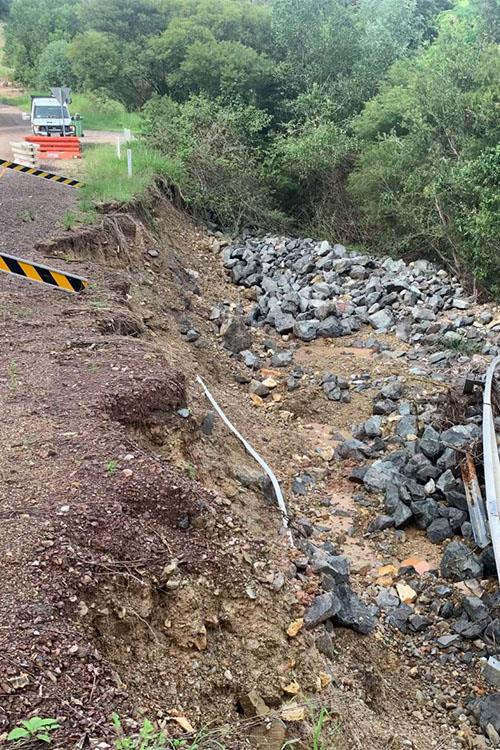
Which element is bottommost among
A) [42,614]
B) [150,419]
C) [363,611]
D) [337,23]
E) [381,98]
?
[363,611]

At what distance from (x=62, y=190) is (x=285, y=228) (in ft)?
25.7

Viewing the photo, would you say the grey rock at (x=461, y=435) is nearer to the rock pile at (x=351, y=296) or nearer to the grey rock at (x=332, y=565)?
the grey rock at (x=332, y=565)

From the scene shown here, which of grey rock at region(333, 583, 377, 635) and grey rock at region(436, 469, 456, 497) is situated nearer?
grey rock at region(333, 583, 377, 635)

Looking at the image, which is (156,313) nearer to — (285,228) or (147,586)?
(147,586)

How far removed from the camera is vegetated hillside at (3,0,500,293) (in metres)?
15.9

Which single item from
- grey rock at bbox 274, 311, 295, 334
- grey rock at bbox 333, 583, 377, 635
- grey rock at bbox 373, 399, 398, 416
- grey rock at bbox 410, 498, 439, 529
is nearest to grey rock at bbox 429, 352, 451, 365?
grey rock at bbox 373, 399, 398, 416

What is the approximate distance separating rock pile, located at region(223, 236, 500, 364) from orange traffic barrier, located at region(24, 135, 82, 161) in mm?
5393

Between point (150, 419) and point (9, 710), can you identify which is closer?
point (9, 710)

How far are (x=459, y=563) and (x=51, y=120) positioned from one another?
19.9 metres

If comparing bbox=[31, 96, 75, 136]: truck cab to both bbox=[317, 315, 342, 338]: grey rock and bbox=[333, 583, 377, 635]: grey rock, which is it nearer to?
bbox=[317, 315, 342, 338]: grey rock

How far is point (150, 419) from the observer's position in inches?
239

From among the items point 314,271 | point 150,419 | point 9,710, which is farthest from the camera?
point 314,271

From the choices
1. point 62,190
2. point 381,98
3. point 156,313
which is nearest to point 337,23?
point 381,98

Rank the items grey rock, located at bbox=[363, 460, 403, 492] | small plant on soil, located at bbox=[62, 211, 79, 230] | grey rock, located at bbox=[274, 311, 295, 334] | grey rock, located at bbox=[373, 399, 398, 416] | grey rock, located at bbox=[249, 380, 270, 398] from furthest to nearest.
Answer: grey rock, located at bbox=[274, 311, 295, 334], small plant on soil, located at bbox=[62, 211, 79, 230], grey rock, located at bbox=[249, 380, 270, 398], grey rock, located at bbox=[373, 399, 398, 416], grey rock, located at bbox=[363, 460, 403, 492]
